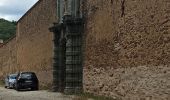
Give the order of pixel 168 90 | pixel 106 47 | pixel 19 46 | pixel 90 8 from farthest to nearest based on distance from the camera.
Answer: pixel 19 46 < pixel 90 8 < pixel 106 47 < pixel 168 90

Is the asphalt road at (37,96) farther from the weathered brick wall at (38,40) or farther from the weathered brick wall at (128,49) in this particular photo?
the weathered brick wall at (38,40)

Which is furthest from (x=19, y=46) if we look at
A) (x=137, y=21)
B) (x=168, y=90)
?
(x=168, y=90)

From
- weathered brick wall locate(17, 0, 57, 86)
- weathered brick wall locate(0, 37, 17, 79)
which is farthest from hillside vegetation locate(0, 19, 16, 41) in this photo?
weathered brick wall locate(17, 0, 57, 86)

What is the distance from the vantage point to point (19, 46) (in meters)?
46.9

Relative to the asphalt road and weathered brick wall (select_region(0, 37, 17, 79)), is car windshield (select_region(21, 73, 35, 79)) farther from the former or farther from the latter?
weathered brick wall (select_region(0, 37, 17, 79))

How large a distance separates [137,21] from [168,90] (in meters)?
3.94

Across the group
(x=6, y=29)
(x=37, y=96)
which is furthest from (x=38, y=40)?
(x=6, y=29)

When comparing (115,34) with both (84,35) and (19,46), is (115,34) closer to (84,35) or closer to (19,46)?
(84,35)

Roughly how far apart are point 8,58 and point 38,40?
56.4ft

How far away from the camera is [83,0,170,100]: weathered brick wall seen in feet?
56.3

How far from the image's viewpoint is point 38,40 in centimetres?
3744

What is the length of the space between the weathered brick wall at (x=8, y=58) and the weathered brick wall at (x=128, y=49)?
2567 cm

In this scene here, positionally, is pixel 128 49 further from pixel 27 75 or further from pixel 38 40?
pixel 38 40

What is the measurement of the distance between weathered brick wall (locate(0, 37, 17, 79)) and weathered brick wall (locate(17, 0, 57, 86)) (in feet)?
14.6
